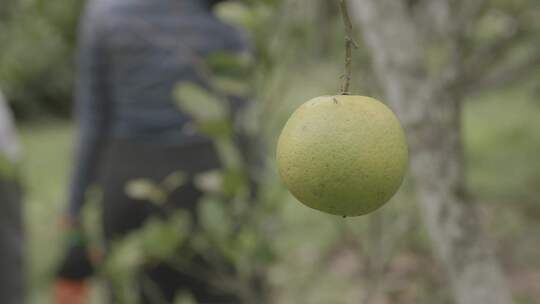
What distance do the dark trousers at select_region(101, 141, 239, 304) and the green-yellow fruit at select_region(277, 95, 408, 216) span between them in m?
1.97

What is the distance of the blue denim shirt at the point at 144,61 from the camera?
2482mm

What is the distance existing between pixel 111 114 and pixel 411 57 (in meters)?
1.77

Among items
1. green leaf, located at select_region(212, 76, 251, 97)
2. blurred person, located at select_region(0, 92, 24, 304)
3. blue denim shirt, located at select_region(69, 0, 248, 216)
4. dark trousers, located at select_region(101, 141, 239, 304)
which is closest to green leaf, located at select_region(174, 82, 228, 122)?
green leaf, located at select_region(212, 76, 251, 97)

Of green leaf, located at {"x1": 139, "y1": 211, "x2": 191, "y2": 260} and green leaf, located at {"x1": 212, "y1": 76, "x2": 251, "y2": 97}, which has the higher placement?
green leaf, located at {"x1": 212, "y1": 76, "x2": 251, "y2": 97}

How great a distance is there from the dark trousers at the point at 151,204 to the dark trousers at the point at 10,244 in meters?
0.50

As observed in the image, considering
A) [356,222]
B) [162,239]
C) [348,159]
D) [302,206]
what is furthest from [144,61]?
[302,206]

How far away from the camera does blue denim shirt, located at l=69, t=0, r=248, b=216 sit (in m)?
2.48

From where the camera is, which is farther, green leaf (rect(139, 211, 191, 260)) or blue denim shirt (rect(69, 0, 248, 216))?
blue denim shirt (rect(69, 0, 248, 216))

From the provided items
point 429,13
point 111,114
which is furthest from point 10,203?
point 429,13

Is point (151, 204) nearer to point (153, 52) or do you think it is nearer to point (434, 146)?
point (153, 52)

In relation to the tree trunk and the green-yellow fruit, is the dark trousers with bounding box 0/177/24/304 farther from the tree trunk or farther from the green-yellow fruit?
the green-yellow fruit

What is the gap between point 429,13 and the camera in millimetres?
2059

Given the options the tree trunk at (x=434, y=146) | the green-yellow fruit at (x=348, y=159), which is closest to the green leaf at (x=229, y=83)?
the tree trunk at (x=434, y=146)

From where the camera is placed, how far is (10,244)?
A: 3006mm
